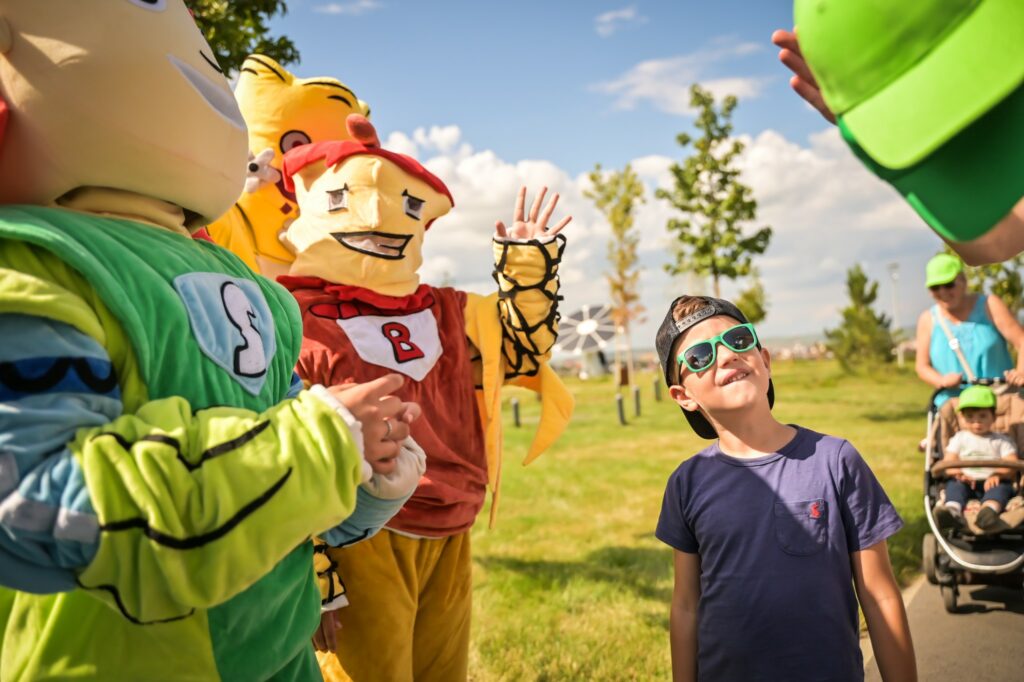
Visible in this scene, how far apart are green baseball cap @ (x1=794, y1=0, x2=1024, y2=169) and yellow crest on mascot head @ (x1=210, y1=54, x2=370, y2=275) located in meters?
2.61

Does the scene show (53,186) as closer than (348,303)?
Yes

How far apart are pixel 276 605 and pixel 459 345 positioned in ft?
5.25

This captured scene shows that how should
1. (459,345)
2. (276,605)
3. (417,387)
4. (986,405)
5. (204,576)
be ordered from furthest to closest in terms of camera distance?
(986,405) → (459,345) → (417,387) → (276,605) → (204,576)

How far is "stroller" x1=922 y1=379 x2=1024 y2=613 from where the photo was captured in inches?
162

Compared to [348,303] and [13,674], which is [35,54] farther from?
[348,303]

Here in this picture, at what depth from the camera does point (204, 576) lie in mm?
1137

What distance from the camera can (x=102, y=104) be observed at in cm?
141

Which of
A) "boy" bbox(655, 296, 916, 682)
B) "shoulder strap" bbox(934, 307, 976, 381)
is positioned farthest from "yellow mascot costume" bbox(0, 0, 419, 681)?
"shoulder strap" bbox(934, 307, 976, 381)

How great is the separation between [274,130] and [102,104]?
2239 millimetres

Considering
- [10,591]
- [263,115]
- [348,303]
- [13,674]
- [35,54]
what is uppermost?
[263,115]

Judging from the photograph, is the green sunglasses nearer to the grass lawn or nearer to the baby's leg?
the grass lawn

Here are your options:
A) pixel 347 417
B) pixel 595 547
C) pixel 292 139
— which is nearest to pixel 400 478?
pixel 347 417

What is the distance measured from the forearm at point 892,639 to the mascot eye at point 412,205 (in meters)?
1.95

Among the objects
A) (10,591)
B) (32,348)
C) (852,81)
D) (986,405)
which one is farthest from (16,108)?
(986,405)
